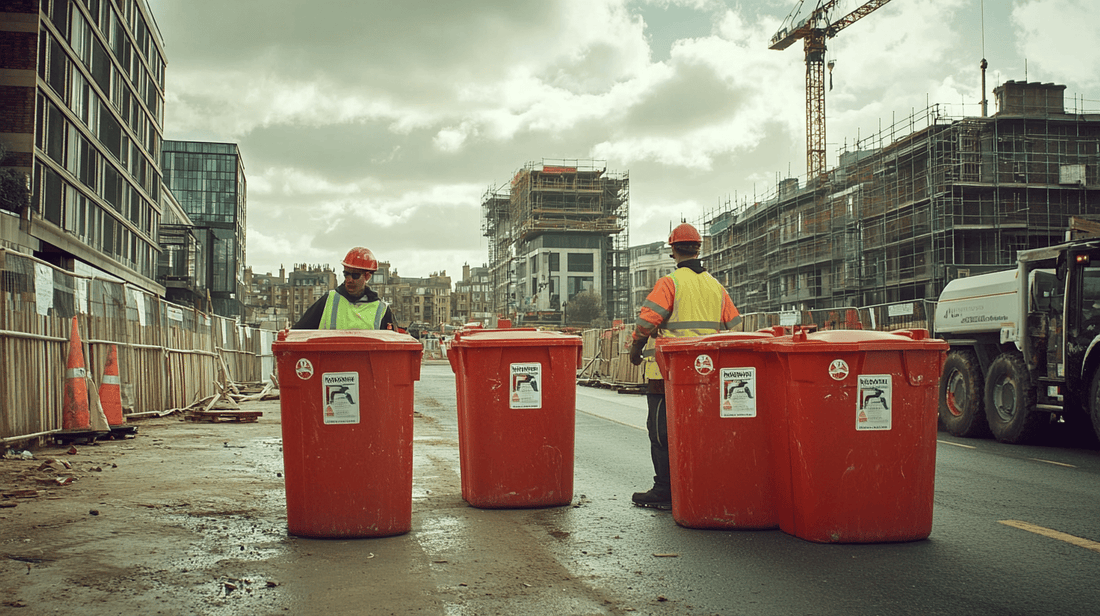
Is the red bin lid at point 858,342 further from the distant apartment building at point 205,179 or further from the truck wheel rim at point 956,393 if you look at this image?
the distant apartment building at point 205,179

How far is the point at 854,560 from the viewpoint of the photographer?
515 cm

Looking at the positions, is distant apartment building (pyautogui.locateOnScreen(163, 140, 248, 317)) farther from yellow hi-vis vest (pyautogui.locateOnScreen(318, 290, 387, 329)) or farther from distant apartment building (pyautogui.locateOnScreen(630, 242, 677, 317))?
yellow hi-vis vest (pyautogui.locateOnScreen(318, 290, 387, 329))

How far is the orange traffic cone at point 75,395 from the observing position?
10.7 metres

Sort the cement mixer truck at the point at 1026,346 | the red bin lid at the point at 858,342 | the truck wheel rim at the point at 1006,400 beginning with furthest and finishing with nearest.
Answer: the truck wheel rim at the point at 1006,400, the cement mixer truck at the point at 1026,346, the red bin lid at the point at 858,342

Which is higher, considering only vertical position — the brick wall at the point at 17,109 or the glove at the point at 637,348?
the brick wall at the point at 17,109

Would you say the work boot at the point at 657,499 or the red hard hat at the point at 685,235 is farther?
the red hard hat at the point at 685,235

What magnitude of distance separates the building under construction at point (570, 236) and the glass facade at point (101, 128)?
66629 mm

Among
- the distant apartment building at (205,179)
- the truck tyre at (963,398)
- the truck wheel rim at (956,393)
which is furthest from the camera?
the distant apartment building at (205,179)

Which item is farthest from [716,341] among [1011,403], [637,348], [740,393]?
[1011,403]

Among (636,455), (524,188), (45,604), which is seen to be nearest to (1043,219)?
(636,455)

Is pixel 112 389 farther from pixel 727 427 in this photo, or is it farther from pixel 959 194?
pixel 959 194

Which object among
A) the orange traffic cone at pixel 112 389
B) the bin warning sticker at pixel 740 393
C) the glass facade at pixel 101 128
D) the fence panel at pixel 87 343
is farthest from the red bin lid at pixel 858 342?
the glass facade at pixel 101 128

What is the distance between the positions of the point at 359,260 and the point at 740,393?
318 cm

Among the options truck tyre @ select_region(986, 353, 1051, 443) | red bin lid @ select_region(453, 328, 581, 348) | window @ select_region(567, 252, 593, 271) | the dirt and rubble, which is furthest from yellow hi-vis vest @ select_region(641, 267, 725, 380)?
window @ select_region(567, 252, 593, 271)
